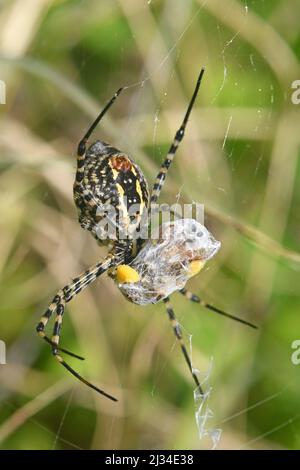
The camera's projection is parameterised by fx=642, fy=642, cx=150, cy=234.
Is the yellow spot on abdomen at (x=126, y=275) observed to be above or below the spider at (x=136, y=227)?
below

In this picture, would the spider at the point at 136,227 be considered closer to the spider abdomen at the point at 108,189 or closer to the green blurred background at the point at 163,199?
the spider abdomen at the point at 108,189

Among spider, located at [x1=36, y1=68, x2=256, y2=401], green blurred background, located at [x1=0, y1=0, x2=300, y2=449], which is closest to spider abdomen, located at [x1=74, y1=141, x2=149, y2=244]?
spider, located at [x1=36, y1=68, x2=256, y2=401]

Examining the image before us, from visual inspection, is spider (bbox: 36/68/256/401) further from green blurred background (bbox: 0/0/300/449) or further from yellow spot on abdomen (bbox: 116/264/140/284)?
green blurred background (bbox: 0/0/300/449)

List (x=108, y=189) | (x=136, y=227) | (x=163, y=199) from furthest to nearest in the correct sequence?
(x=163, y=199)
(x=136, y=227)
(x=108, y=189)

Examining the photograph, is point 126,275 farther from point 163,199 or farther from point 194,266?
point 163,199

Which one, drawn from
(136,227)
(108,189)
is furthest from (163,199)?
(108,189)

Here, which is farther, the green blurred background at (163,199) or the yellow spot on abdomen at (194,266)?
the green blurred background at (163,199)

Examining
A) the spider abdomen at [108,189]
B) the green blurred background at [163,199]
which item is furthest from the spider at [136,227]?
the green blurred background at [163,199]
